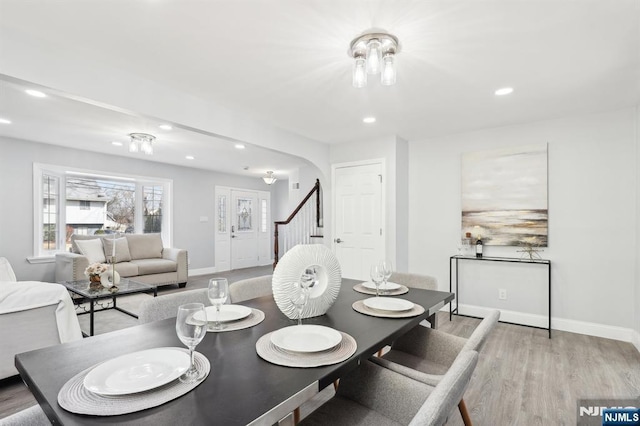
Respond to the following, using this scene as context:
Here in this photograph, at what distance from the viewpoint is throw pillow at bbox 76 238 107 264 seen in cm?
497

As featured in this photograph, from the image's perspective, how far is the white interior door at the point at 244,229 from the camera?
8.00 metres

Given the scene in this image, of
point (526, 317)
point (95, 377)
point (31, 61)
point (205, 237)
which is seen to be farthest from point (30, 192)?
point (526, 317)

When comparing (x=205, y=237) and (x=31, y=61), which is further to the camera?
(x=205, y=237)

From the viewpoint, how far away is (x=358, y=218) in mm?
4500

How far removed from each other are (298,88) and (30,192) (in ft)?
15.5

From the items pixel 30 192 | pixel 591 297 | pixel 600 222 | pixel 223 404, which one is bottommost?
pixel 591 297

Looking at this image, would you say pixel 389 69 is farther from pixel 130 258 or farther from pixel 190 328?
pixel 130 258

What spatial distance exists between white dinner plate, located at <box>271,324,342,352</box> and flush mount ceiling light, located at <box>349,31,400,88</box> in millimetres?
1570

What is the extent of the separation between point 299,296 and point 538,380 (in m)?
2.18

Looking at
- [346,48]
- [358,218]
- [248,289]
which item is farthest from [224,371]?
[358,218]

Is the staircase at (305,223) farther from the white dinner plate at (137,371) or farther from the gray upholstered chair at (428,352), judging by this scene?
the white dinner plate at (137,371)

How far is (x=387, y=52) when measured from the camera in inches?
81.4

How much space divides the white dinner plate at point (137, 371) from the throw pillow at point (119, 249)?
4.95 m

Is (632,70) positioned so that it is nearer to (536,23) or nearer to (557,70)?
(557,70)
